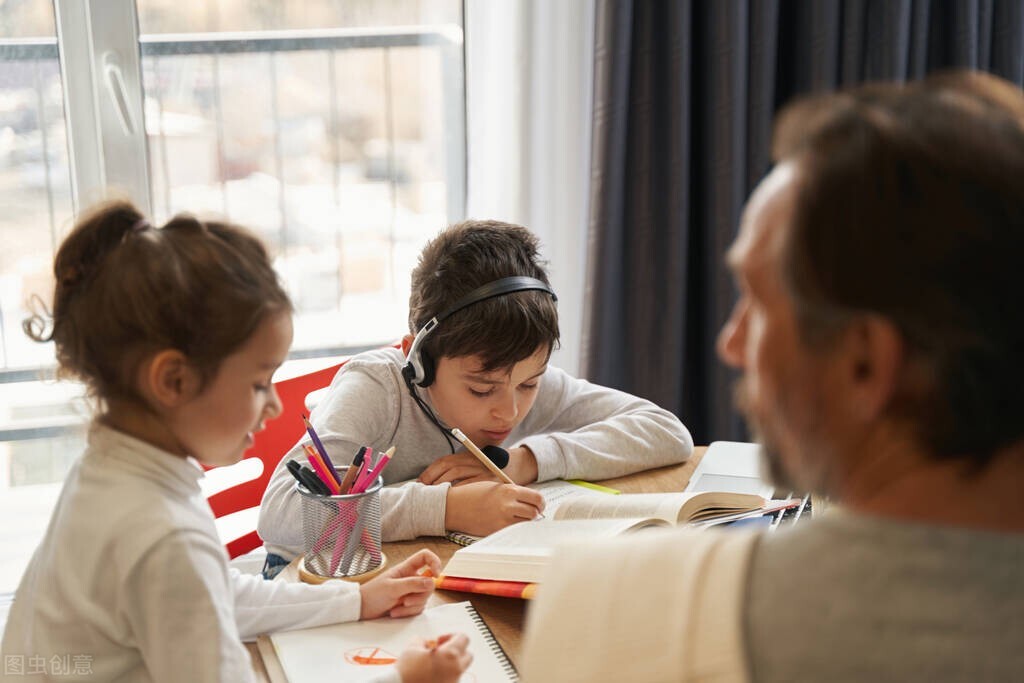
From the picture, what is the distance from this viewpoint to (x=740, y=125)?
2.48 metres

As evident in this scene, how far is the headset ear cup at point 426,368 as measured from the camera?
1571 mm

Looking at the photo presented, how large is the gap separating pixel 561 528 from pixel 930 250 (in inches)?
32.2

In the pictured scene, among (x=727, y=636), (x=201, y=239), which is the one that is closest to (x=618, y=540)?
(x=727, y=636)

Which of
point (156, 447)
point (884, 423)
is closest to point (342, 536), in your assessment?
point (156, 447)

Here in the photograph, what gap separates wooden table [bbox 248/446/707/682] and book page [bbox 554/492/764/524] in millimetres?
172

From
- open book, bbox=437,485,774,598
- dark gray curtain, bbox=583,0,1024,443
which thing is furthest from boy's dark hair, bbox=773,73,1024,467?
dark gray curtain, bbox=583,0,1024,443

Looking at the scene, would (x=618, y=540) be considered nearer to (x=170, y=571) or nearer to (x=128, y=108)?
(x=170, y=571)

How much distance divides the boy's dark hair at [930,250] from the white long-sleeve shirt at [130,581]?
60cm

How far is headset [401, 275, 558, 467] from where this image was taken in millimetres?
1513

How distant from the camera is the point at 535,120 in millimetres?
2520

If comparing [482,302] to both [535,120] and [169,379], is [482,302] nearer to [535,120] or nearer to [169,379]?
[169,379]

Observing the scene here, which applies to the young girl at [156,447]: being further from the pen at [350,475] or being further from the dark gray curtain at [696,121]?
the dark gray curtain at [696,121]

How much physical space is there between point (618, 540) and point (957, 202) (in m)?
0.26

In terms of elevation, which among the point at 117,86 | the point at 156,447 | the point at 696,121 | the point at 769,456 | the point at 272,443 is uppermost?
the point at 117,86
